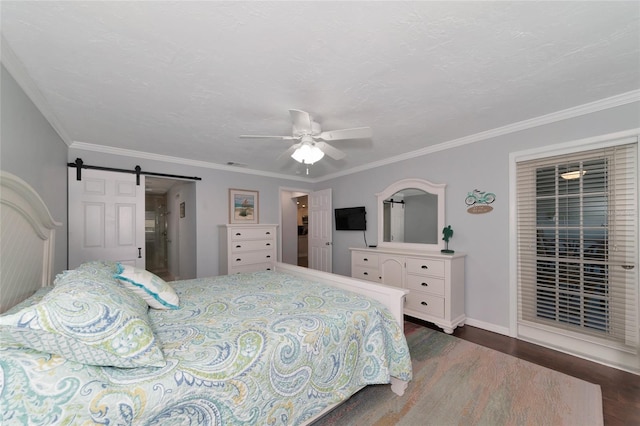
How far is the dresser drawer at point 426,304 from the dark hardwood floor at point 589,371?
0.21 meters

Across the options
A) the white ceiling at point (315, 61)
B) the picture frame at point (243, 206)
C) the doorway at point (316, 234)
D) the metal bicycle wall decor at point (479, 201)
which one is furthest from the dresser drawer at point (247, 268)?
the metal bicycle wall decor at point (479, 201)

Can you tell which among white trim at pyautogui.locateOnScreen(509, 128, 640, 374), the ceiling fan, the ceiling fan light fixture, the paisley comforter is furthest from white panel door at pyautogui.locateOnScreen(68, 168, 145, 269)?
white trim at pyautogui.locateOnScreen(509, 128, 640, 374)

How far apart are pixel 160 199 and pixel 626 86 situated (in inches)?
326

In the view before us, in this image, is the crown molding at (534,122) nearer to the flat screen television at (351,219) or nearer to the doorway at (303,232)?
the flat screen television at (351,219)

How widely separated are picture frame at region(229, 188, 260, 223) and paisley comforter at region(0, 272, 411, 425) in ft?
7.99

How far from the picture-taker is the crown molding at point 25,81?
4.85ft

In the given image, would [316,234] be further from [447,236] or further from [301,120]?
[301,120]

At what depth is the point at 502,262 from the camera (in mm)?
2902

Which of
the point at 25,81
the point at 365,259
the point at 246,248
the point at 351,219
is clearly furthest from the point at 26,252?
the point at 351,219

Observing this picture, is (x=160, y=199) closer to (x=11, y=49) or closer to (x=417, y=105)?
(x=11, y=49)

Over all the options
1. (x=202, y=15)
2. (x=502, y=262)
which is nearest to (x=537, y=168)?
(x=502, y=262)

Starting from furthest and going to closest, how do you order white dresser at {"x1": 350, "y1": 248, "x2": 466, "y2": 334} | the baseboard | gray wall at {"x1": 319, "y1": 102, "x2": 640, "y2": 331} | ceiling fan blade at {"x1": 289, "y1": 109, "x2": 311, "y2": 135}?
white dresser at {"x1": 350, "y1": 248, "x2": 466, "y2": 334} → the baseboard → gray wall at {"x1": 319, "y1": 102, "x2": 640, "y2": 331} → ceiling fan blade at {"x1": 289, "y1": 109, "x2": 311, "y2": 135}

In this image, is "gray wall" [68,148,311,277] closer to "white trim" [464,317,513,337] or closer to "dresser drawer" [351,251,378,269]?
"dresser drawer" [351,251,378,269]

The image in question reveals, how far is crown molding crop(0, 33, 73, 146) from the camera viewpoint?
148 centimetres
